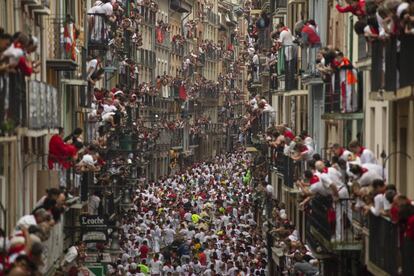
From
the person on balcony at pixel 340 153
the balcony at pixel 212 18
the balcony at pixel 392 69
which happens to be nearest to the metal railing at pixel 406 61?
the balcony at pixel 392 69

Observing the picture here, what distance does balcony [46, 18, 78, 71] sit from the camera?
4353 cm

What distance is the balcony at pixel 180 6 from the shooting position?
12400cm

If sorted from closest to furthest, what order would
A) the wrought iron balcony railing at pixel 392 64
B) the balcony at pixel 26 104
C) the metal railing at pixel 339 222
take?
1. the wrought iron balcony railing at pixel 392 64
2. the balcony at pixel 26 104
3. the metal railing at pixel 339 222

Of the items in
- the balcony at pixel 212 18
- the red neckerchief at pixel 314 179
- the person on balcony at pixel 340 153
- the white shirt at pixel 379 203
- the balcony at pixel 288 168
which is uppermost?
the balcony at pixel 212 18

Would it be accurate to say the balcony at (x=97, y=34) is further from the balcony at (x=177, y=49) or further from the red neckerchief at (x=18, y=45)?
the balcony at (x=177, y=49)

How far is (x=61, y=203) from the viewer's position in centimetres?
3209

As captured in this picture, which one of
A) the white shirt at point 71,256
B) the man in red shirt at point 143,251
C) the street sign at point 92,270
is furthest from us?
the man in red shirt at point 143,251

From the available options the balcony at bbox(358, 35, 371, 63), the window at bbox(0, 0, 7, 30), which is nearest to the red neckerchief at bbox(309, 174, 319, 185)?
the balcony at bbox(358, 35, 371, 63)

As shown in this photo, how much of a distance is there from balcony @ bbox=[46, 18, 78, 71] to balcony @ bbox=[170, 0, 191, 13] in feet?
260

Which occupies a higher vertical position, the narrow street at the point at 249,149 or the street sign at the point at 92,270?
the narrow street at the point at 249,149

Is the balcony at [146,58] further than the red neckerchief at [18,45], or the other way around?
the balcony at [146,58]

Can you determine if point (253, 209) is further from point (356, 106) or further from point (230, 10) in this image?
A: point (230, 10)

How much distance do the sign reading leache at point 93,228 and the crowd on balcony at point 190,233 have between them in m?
5.42

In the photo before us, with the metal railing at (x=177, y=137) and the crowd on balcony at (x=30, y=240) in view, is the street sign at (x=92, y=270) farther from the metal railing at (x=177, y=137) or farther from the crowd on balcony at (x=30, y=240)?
the metal railing at (x=177, y=137)
